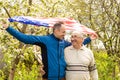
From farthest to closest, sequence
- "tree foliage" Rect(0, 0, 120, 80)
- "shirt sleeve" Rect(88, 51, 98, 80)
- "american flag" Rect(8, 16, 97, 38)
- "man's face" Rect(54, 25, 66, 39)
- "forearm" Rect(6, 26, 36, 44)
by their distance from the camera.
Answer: "tree foliage" Rect(0, 0, 120, 80), "shirt sleeve" Rect(88, 51, 98, 80), "american flag" Rect(8, 16, 97, 38), "man's face" Rect(54, 25, 66, 39), "forearm" Rect(6, 26, 36, 44)

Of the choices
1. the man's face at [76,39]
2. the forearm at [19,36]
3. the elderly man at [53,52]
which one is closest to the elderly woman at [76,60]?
the man's face at [76,39]

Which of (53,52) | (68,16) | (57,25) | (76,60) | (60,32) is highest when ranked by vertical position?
(68,16)

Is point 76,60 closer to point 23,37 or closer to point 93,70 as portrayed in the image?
point 93,70

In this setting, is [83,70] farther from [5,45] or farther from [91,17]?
[91,17]

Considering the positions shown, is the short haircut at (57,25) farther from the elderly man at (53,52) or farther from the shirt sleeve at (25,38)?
the shirt sleeve at (25,38)

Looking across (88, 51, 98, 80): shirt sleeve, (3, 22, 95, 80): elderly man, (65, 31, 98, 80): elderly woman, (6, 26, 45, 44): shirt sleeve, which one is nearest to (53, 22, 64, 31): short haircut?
(3, 22, 95, 80): elderly man

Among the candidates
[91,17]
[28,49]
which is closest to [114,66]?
[91,17]

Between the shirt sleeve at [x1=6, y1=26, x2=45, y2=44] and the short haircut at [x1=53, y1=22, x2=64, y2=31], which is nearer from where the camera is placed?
the shirt sleeve at [x1=6, y1=26, x2=45, y2=44]

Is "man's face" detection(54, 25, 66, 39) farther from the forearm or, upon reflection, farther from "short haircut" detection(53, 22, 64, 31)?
the forearm

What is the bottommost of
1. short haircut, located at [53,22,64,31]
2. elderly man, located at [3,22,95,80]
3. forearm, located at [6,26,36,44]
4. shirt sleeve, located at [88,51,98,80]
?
shirt sleeve, located at [88,51,98,80]

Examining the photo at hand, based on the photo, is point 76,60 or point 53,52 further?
point 76,60

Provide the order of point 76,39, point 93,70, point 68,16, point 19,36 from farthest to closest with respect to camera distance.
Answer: point 68,16 → point 93,70 → point 76,39 → point 19,36

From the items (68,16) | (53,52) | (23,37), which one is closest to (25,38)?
(23,37)

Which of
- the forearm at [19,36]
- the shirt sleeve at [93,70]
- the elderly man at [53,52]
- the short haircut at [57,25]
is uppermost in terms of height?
the short haircut at [57,25]
